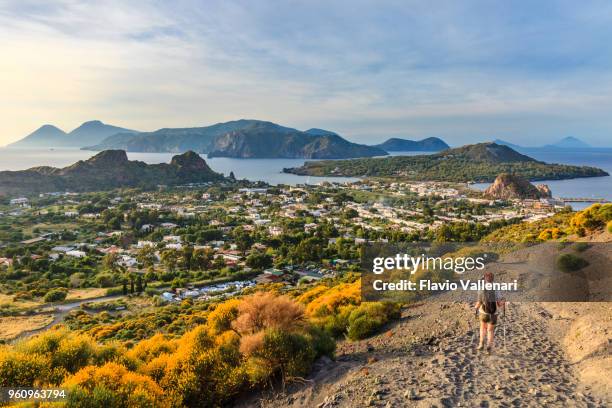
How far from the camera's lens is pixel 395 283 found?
11.8 meters

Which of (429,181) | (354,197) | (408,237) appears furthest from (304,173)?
(408,237)

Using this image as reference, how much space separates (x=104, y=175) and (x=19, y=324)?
8854cm

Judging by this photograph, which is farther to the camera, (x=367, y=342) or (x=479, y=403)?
(x=367, y=342)

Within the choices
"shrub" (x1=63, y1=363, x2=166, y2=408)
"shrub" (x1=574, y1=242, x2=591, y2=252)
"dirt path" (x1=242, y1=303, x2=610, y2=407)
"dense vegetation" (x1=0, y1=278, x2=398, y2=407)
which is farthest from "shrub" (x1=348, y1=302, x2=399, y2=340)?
"shrub" (x1=574, y1=242, x2=591, y2=252)

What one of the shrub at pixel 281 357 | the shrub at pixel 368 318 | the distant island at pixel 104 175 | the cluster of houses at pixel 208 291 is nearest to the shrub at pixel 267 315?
the shrub at pixel 281 357

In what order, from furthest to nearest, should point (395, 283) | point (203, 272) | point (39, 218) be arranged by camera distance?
point (39, 218), point (203, 272), point (395, 283)

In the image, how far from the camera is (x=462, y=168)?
131m

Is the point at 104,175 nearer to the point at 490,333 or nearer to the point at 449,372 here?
the point at 490,333

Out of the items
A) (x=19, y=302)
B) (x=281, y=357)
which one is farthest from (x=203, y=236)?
(x=281, y=357)

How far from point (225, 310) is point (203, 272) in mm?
24275

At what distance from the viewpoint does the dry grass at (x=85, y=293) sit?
88.6 feet

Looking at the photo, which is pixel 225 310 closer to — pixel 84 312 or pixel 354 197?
pixel 84 312

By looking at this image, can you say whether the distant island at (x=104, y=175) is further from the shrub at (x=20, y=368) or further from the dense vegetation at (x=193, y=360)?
the shrub at (x=20, y=368)

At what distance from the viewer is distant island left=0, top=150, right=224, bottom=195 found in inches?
3378
